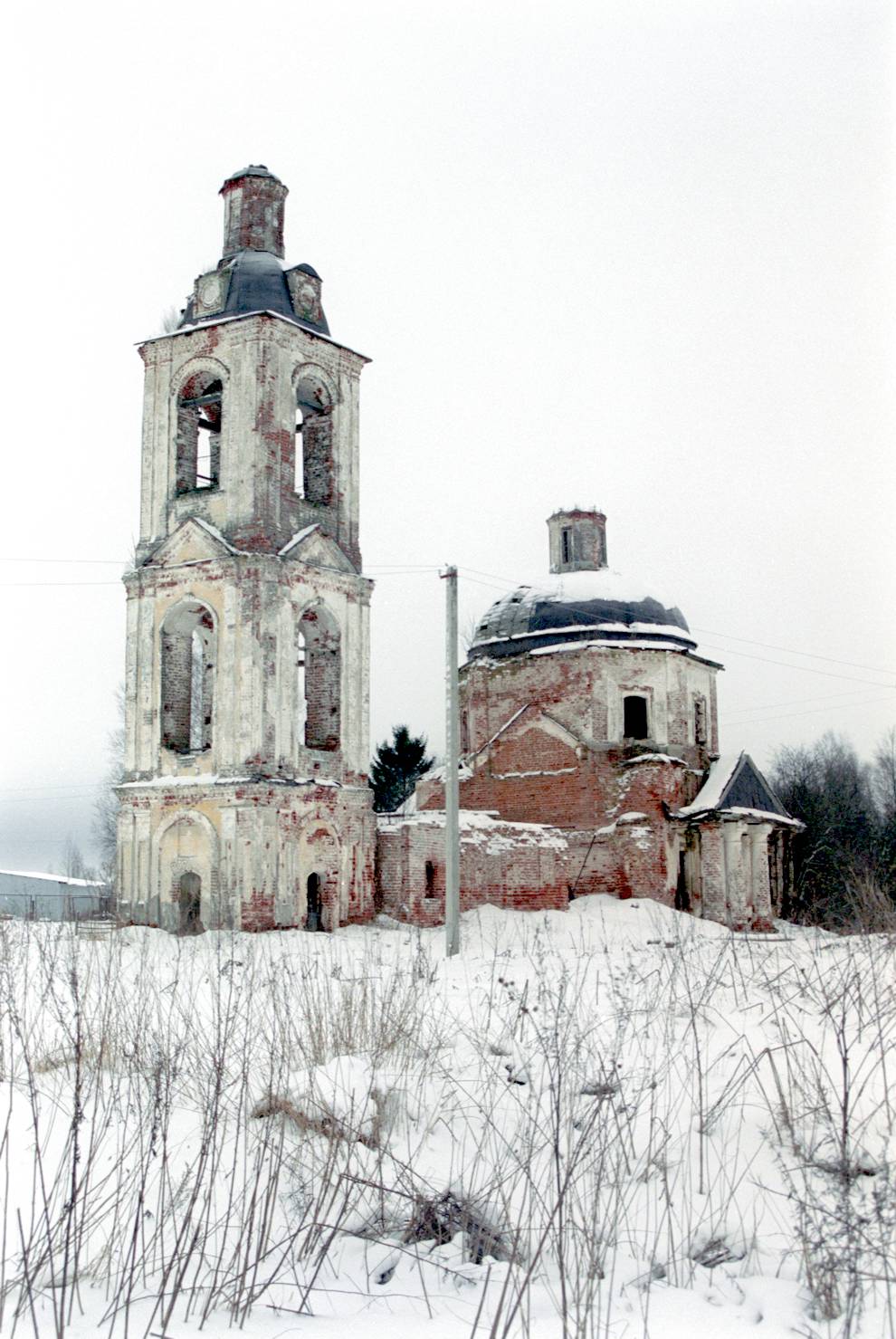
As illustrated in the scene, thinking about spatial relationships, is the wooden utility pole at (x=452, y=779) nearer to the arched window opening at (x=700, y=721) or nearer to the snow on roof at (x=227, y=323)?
the snow on roof at (x=227, y=323)

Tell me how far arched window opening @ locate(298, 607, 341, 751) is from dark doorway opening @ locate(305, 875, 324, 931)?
7.24 feet

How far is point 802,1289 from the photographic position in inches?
158

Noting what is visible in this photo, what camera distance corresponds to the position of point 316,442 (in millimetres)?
21344

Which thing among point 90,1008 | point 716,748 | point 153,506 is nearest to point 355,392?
point 153,506

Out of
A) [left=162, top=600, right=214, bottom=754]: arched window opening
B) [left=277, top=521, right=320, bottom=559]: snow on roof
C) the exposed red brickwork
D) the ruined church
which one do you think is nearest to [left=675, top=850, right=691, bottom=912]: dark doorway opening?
the ruined church

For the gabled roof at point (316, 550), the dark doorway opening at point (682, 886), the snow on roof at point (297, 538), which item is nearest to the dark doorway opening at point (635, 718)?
the dark doorway opening at point (682, 886)

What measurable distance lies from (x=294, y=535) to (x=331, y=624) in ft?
5.67

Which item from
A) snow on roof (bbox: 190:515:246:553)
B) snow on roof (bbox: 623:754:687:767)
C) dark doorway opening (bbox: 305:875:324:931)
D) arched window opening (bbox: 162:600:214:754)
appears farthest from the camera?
snow on roof (bbox: 623:754:687:767)

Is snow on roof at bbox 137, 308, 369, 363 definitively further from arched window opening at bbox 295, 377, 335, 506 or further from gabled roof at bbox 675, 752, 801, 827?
gabled roof at bbox 675, 752, 801, 827

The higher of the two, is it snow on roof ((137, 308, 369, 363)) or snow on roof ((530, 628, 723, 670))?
snow on roof ((137, 308, 369, 363))

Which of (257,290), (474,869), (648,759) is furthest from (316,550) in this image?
(648,759)

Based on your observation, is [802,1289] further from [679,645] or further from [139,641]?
[679,645]

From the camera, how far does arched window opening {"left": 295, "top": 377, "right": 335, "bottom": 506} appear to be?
21109 millimetres

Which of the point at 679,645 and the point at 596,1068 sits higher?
the point at 679,645
